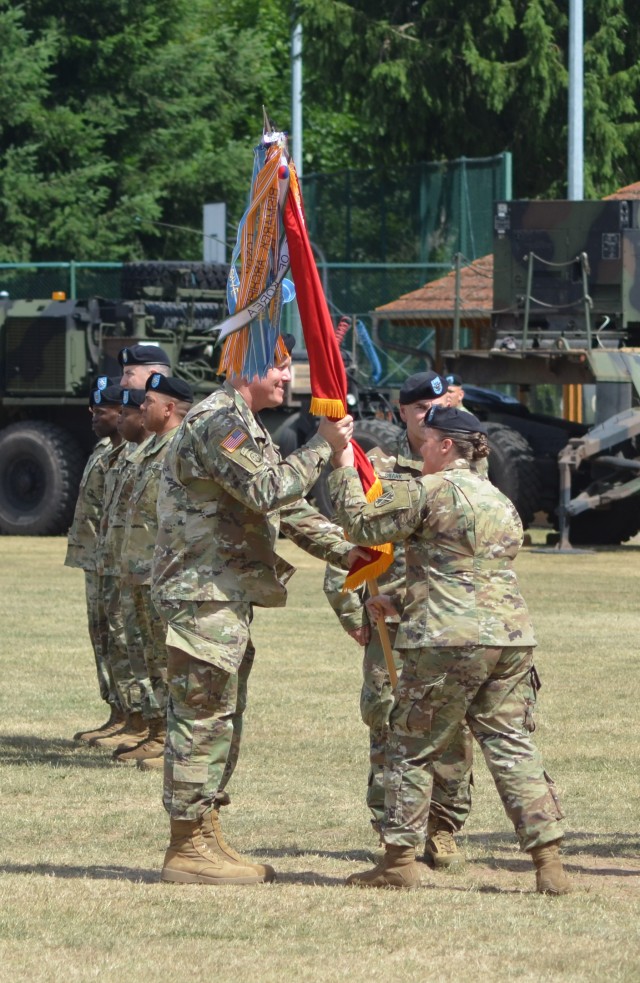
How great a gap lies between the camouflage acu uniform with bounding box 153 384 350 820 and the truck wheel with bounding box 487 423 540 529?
13.2 metres

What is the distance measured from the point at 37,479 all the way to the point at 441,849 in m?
16.5

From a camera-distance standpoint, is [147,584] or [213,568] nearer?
[213,568]

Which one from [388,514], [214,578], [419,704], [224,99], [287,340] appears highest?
[224,99]

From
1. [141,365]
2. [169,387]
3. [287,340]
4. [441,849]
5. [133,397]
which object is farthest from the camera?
[141,365]

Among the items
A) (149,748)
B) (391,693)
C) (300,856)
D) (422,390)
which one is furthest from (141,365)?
(300,856)

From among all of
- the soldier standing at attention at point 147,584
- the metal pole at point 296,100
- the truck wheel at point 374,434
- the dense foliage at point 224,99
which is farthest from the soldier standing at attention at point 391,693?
the dense foliage at point 224,99

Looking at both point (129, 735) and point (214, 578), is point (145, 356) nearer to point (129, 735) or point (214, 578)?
point (129, 735)

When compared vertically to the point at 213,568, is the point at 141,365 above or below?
above

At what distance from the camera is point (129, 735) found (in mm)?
9359

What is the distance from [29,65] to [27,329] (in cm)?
1267

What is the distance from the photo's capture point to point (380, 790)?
6699 millimetres

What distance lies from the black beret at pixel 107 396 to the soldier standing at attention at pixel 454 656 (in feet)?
11.1

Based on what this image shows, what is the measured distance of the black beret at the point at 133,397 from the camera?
28.4 ft

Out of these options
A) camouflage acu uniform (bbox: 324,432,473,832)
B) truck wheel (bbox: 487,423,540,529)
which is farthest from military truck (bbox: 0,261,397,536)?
camouflage acu uniform (bbox: 324,432,473,832)
